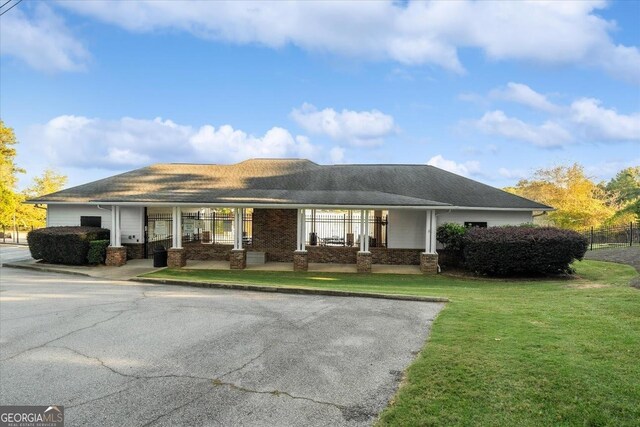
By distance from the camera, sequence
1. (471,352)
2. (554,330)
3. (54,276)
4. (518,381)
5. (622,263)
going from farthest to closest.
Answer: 1. (622,263)
2. (54,276)
3. (554,330)
4. (471,352)
5. (518,381)

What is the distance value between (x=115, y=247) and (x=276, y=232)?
280 inches

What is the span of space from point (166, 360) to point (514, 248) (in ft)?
41.4

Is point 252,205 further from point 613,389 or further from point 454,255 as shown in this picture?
point 613,389

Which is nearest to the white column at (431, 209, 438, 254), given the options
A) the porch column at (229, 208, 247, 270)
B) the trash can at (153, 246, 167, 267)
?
the porch column at (229, 208, 247, 270)

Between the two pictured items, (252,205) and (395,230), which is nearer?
(252,205)

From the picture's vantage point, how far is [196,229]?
20.8 metres

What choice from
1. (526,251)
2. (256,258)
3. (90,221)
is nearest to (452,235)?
(526,251)

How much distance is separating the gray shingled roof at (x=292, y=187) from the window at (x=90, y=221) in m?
1.01

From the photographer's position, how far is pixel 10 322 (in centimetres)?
815

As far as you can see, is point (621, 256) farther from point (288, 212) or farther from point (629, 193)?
point (288, 212)

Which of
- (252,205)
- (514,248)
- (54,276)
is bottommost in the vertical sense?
(54,276)

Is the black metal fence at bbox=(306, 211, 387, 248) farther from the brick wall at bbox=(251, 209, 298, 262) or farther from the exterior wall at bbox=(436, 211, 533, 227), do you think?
the exterior wall at bbox=(436, 211, 533, 227)

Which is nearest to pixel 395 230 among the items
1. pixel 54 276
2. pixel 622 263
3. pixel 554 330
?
pixel 622 263

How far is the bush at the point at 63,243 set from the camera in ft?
58.3
